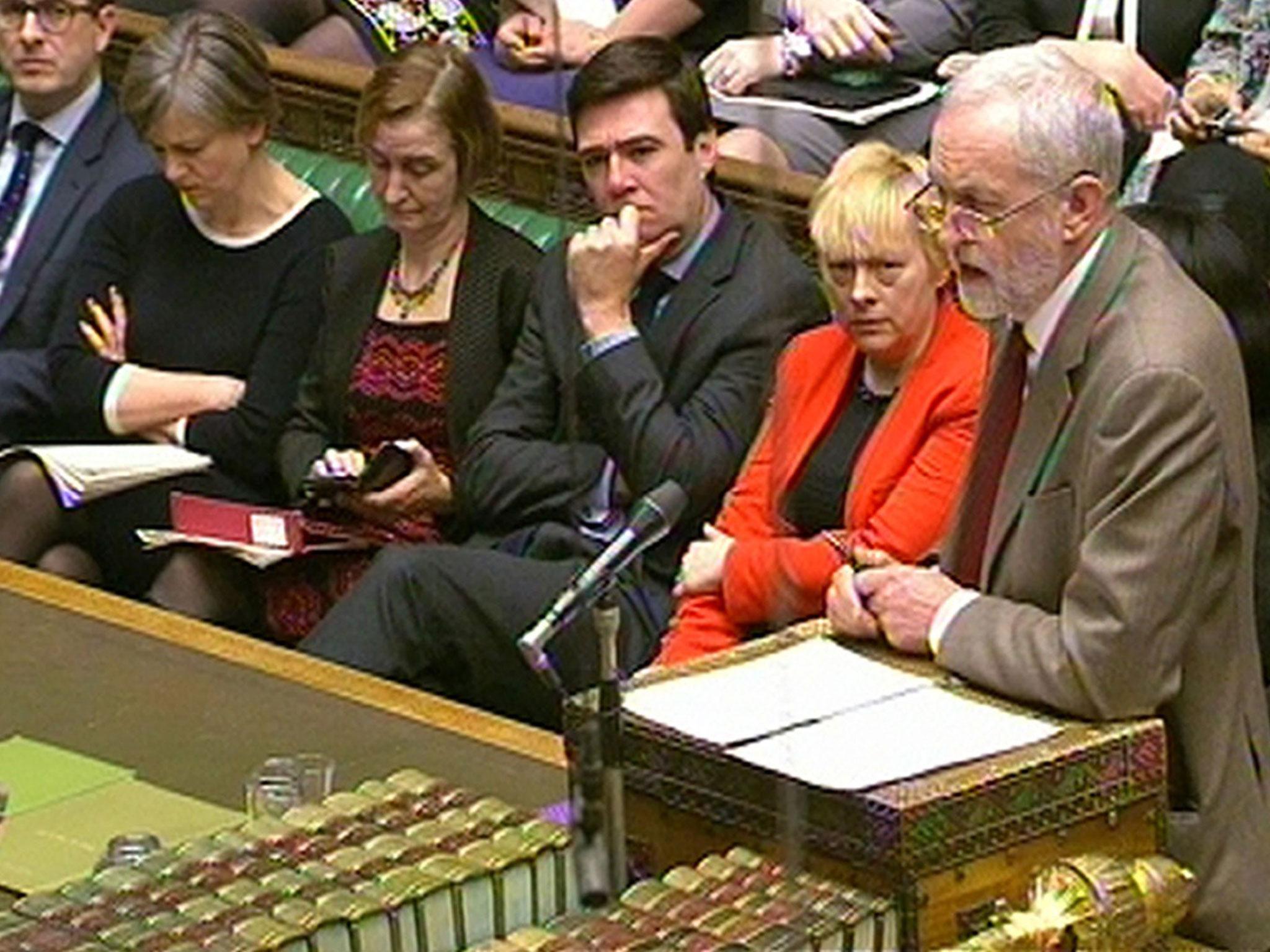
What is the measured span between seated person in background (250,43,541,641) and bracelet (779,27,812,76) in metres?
0.39

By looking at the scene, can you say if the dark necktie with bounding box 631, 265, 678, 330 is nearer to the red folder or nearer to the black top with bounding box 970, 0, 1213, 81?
the red folder

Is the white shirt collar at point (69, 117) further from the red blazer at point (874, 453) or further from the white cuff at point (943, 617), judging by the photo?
the white cuff at point (943, 617)

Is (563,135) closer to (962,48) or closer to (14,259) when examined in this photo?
(962,48)

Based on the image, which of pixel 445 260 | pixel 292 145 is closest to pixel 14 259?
pixel 292 145

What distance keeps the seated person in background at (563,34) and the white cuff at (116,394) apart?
0.65 m

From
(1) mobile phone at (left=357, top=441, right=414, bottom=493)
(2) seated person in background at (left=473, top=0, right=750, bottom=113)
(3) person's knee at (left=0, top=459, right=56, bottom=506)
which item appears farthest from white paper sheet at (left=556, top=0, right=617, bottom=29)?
A: (3) person's knee at (left=0, top=459, right=56, bottom=506)

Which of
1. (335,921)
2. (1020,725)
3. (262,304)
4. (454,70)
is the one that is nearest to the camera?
(335,921)

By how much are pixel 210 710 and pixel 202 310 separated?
1.39 metres

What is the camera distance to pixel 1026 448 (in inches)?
140

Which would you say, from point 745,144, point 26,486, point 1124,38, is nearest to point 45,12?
point 26,486

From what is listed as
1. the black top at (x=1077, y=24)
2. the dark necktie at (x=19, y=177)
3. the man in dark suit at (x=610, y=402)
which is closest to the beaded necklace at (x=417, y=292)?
the man in dark suit at (x=610, y=402)

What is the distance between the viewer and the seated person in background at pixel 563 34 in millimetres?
4527

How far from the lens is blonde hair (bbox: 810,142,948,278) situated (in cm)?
404

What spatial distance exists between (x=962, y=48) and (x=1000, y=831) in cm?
238
